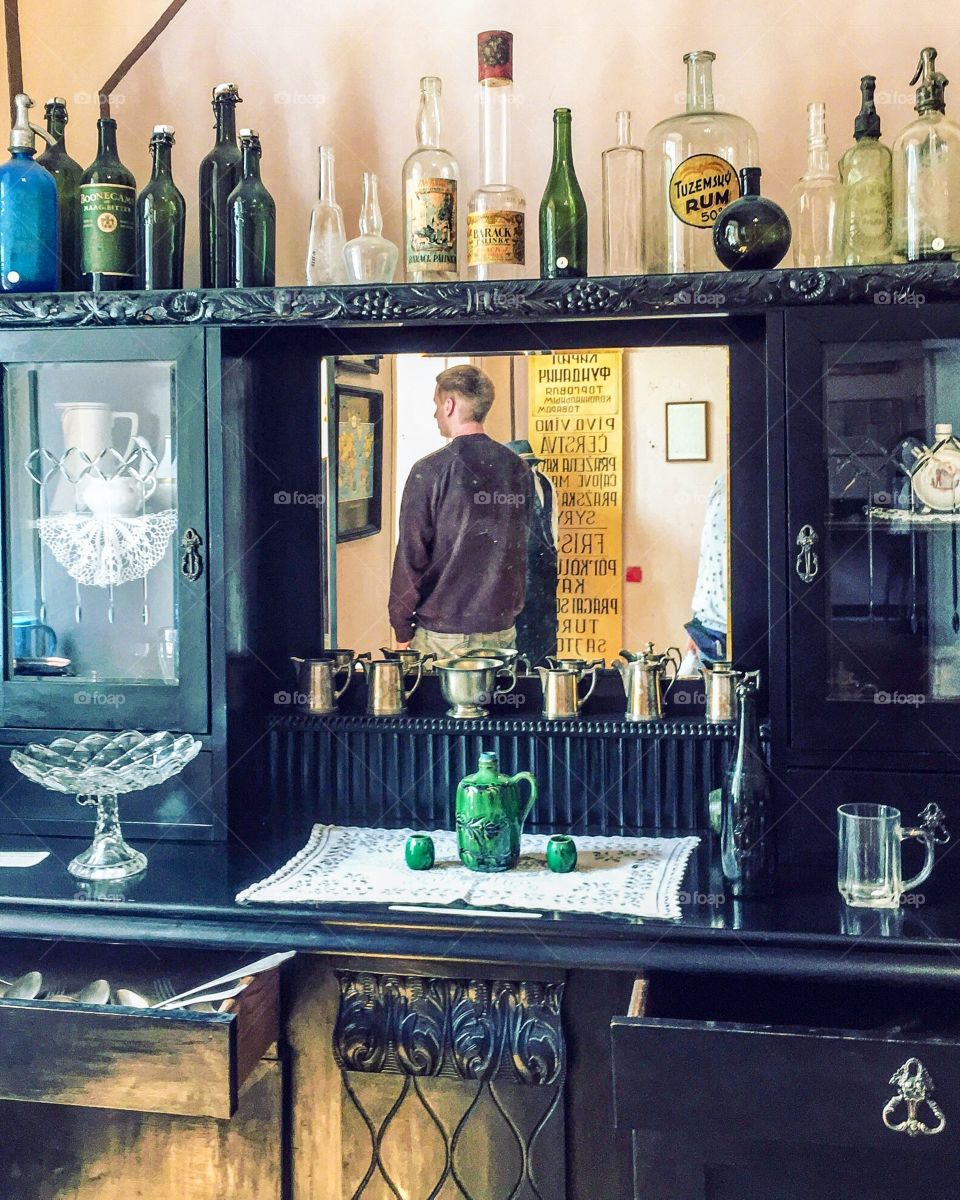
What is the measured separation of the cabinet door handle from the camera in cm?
191

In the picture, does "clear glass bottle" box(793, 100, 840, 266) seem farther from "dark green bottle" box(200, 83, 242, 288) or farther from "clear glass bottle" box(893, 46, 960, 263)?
"dark green bottle" box(200, 83, 242, 288)

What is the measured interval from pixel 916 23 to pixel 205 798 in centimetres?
171

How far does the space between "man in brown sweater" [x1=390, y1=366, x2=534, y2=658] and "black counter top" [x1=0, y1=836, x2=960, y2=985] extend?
553 mm

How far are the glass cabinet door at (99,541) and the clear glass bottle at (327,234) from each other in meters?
0.32

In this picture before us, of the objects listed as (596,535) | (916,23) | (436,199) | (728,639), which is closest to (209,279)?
(436,199)

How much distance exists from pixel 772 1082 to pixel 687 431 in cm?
105

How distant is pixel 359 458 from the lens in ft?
7.39

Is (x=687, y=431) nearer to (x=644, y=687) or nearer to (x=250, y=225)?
(x=644, y=687)

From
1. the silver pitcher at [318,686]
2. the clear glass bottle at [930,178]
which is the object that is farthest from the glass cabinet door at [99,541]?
the clear glass bottle at [930,178]

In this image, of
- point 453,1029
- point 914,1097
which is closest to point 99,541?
point 453,1029

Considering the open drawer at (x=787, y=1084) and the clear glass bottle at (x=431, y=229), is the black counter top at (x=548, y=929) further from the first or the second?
the clear glass bottle at (x=431, y=229)

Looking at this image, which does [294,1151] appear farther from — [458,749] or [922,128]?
[922,128]

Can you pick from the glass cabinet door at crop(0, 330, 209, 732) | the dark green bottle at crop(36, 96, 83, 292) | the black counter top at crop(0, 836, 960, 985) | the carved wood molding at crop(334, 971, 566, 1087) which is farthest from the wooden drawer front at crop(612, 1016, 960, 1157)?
the dark green bottle at crop(36, 96, 83, 292)

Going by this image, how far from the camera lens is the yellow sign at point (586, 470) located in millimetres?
2150
